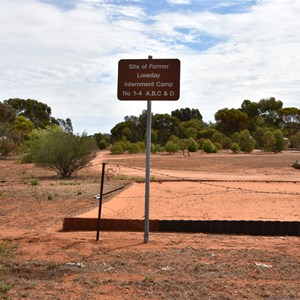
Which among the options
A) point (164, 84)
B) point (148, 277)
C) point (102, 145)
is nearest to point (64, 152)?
point (164, 84)

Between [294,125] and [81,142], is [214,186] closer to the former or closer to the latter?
[81,142]

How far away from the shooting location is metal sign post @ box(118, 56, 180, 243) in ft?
27.8

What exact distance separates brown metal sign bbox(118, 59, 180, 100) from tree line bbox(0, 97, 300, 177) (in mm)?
34838

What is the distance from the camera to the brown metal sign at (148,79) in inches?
333

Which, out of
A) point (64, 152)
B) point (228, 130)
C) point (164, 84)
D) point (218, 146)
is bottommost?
point (64, 152)

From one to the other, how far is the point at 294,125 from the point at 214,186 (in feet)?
221

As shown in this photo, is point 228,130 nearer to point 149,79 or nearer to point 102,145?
point 102,145

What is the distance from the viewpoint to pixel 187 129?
77250 millimetres

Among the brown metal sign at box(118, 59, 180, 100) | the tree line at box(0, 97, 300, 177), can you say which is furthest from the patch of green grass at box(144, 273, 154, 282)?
the tree line at box(0, 97, 300, 177)

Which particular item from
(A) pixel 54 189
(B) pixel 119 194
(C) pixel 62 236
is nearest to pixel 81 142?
(A) pixel 54 189

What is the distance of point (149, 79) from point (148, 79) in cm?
2

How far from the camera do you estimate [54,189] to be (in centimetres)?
1980

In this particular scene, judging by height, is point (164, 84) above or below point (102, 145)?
above

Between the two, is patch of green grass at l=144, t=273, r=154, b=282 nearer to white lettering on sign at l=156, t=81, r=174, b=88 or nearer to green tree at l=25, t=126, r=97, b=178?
white lettering on sign at l=156, t=81, r=174, b=88
